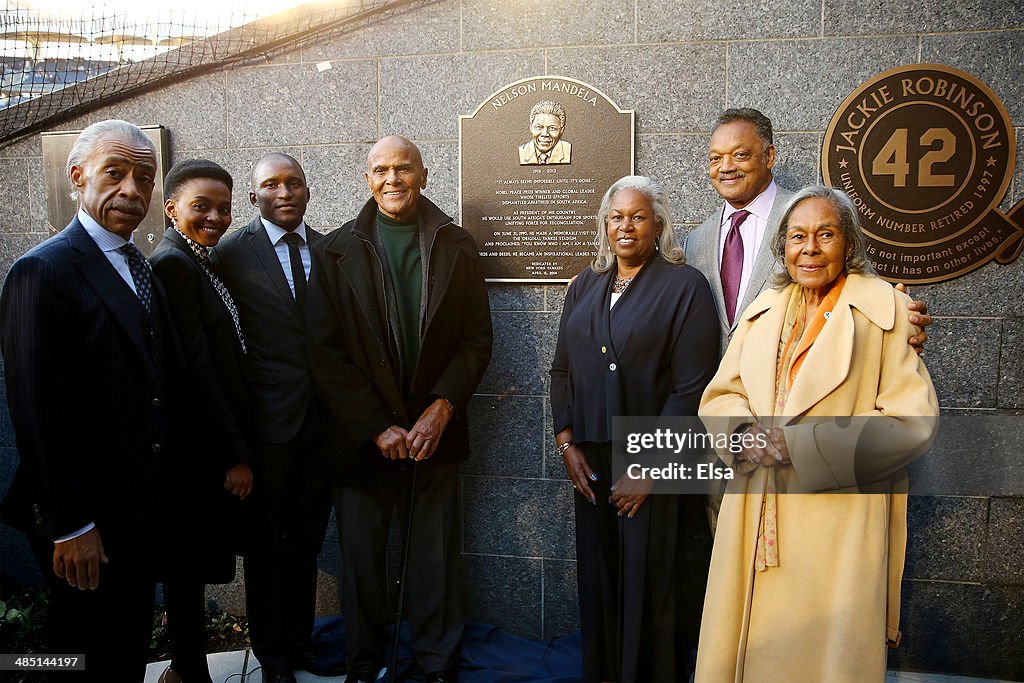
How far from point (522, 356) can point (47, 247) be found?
2.28m

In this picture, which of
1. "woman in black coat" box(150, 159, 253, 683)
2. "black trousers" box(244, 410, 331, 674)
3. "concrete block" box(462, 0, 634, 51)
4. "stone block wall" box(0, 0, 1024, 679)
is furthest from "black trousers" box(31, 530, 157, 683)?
"concrete block" box(462, 0, 634, 51)

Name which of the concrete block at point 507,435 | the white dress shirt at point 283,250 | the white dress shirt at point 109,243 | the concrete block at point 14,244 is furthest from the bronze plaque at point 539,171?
the concrete block at point 14,244

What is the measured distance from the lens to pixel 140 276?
8.81 ft

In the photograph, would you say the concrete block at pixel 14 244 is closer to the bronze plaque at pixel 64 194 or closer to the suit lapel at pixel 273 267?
the bronze plaque at pixel 64 194

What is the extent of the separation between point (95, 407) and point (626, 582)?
7.17ft

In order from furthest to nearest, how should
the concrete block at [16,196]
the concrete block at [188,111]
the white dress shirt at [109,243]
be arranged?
the concrete block at [16,196] < the concrete block at [188,111] < the white dress shirt at [109,243]

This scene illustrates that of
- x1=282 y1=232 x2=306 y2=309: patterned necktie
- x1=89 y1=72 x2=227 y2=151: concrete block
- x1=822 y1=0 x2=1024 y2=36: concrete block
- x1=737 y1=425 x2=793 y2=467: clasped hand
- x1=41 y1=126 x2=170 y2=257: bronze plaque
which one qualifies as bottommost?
x1=737 y1=425 x2=793 y2=467: clasped hand

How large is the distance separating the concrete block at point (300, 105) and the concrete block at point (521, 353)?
1335 millimetres

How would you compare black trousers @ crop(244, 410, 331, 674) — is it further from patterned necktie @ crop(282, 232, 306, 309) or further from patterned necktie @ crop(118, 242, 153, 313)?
patterned necktie @ crop(118, 242, 153, 313)

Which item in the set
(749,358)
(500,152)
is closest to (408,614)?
(749,358)

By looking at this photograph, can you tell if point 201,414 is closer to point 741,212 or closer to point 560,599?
point 560,599

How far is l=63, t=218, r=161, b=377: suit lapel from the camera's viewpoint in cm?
247

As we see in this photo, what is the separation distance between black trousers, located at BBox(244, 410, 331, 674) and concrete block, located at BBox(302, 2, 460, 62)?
211 cm

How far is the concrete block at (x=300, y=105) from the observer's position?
394 cm
